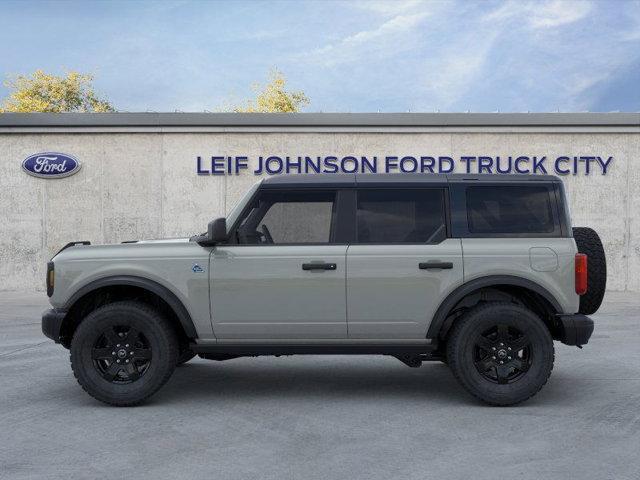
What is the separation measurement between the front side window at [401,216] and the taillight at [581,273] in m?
1.07

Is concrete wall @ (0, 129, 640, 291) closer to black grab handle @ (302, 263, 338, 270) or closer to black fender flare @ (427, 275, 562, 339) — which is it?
black grab handle @ (302, 263, 338, 270)

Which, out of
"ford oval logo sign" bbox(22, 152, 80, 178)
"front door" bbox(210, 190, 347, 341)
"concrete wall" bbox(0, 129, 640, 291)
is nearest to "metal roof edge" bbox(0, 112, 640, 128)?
"concrete wall" bbox(0, 129, 640, 291)

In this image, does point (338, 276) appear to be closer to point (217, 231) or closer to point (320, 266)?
point (320, 266)

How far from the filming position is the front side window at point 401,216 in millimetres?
6074

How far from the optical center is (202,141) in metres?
17.8

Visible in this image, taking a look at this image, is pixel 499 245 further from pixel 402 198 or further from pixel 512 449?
pixel 512 449

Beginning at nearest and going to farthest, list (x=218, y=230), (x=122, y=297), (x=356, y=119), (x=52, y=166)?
(x=218, y=230), (x=122, y=297), (x=356, y=119), (x=52, y=166)

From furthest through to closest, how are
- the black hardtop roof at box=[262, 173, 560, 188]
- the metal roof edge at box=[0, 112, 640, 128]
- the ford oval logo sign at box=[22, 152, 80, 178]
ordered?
the ford oval logo sign at box=[22, 152, 80, 178], the metal roof edge at box=[0, 112, 640, 128], the black hardtop roof at box=[262, 173, 560, 188]

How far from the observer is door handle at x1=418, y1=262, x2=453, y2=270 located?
5.95 meters

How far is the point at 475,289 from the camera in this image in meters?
5.97

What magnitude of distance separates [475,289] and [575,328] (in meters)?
0.83

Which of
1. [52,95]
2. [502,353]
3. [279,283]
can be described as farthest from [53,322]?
[52,95]

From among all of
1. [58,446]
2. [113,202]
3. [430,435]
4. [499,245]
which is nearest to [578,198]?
[113,202]

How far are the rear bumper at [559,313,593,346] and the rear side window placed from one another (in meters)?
0.72
